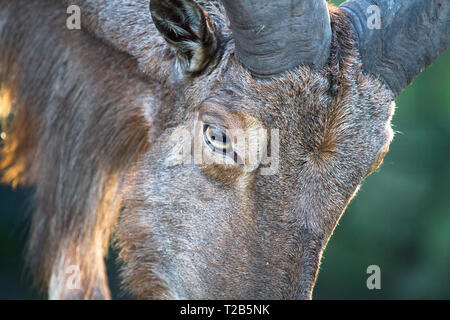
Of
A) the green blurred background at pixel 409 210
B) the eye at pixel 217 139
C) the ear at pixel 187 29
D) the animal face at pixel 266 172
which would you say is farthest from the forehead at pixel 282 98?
the green blurred background at pixel 409 210

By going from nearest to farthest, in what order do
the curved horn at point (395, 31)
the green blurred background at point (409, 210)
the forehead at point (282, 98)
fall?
1. the forehead at point (282, 98)
2. the curved horn at point (395, 31)
3. the green blurred background at point (409, 210)

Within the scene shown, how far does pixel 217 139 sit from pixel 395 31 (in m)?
1.13

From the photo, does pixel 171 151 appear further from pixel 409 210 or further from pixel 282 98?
pixel 409 210

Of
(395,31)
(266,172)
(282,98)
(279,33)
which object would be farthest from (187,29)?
(395,31)

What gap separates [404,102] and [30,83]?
17.3ft

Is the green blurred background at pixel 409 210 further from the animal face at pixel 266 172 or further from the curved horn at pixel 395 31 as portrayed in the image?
the animal face at pixel 266 172

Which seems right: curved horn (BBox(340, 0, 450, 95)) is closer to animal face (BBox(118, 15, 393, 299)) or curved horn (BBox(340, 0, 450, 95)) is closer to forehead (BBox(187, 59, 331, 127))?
animal face (BBox(118, 15, 393, 299))

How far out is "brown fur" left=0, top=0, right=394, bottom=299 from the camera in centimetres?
310

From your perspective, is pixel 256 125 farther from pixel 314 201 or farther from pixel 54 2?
pixel 54 2

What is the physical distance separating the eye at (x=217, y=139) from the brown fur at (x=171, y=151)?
8 cm

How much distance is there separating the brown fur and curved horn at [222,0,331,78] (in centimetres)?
7

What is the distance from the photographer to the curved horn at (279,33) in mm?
2936

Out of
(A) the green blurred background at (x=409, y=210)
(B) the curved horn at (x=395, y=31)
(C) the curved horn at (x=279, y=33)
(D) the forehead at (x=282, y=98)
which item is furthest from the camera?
(A) the green blurred background at (x=409, y=210)
